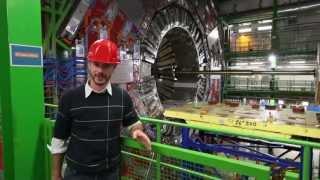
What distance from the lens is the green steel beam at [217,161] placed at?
119 centimetres

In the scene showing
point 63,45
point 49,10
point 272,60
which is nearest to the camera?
point 49,10

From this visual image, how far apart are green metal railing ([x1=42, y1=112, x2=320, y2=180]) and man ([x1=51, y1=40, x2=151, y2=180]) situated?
161 mm

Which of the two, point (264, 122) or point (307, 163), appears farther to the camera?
point (264, 122)

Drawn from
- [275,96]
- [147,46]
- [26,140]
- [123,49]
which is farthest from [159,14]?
[275,96]

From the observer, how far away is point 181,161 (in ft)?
5.97


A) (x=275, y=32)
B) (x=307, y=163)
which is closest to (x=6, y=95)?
(x=307, y=163)

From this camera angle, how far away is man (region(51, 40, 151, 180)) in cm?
147

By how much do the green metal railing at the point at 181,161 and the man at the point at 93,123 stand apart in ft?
0.53

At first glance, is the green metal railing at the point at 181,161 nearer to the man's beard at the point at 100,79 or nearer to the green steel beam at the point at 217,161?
the green steel beam at the point at 217,161

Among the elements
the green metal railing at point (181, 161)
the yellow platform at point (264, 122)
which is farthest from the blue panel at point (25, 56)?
the yellow platform at point (264, 122)

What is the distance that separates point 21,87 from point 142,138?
104 centimetres

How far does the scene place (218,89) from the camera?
607 cm

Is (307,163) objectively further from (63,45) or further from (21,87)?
(63,45)

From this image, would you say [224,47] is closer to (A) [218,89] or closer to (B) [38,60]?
(A) [218,89]
